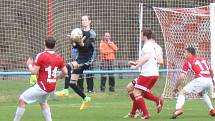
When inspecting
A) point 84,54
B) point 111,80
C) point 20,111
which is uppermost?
point 84,54

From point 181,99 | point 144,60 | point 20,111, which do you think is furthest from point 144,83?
point 20,111

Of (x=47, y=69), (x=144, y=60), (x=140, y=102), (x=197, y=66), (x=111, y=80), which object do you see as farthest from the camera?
(x=111, y=80)

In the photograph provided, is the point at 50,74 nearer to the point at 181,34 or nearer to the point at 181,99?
the point at 181,99

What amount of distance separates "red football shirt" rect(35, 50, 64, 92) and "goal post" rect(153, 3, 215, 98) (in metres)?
9.67

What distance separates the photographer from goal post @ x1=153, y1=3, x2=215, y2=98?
2209 centimetres

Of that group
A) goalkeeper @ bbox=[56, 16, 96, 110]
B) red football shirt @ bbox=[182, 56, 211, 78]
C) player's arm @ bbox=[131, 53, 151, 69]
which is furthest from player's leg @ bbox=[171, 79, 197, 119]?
goalkeeper @ bbox=[56, 16, 96, 110]

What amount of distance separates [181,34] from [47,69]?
33.0ft

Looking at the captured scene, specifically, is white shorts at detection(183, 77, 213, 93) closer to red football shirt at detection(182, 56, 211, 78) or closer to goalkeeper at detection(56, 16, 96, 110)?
red football shirt at detection(182, 56, 211, 78)

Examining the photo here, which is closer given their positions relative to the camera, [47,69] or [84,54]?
[47,69]

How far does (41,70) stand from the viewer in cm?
1272

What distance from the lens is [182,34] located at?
72.6 ft

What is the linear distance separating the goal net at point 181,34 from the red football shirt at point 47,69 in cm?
967

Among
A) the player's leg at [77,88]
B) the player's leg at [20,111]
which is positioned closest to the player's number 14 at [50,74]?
the player's leg at [20,111]

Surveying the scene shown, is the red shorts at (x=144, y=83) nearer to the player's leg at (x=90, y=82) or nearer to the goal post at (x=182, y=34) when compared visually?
the goal post at (x=182, y=34)
